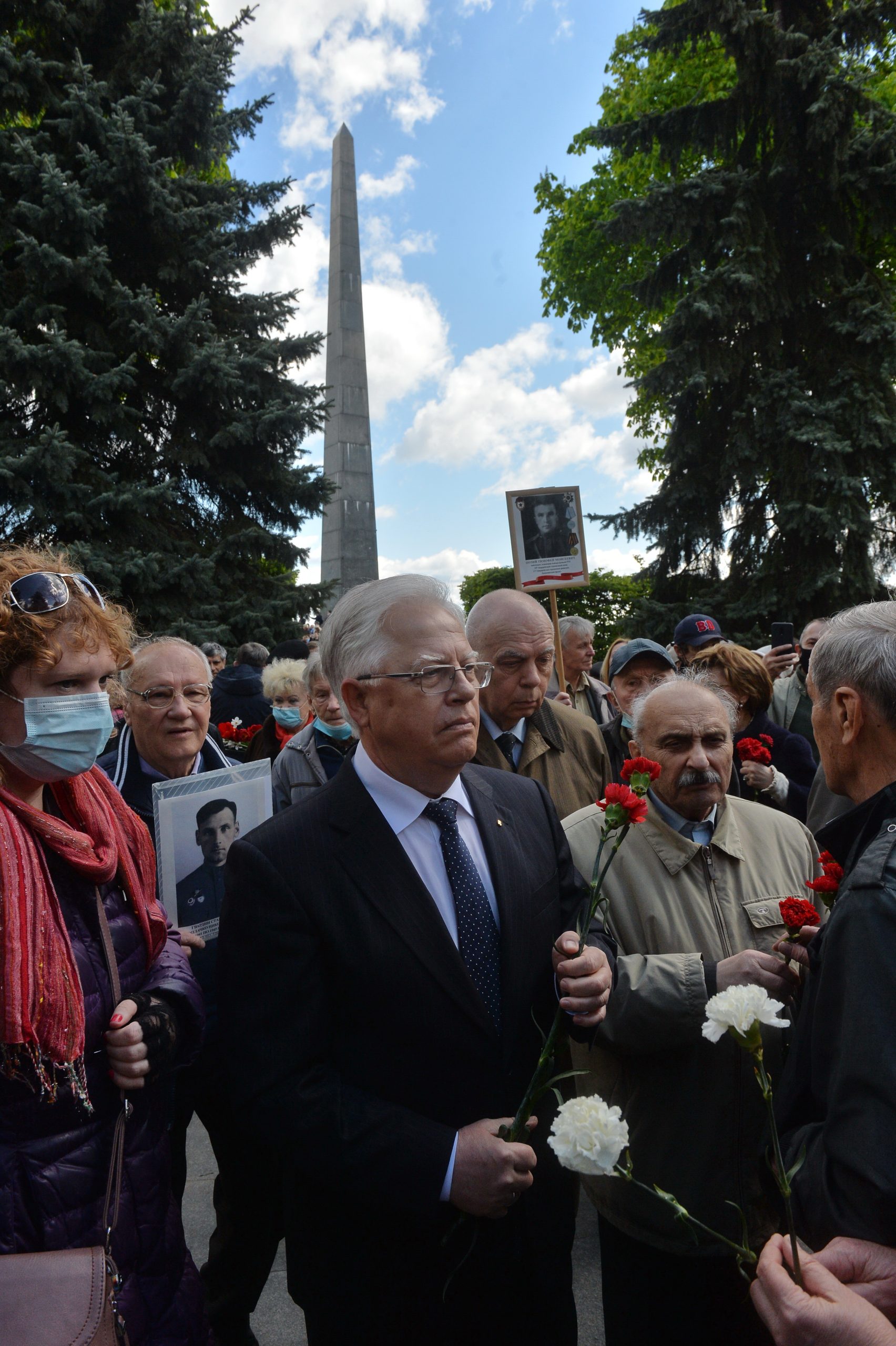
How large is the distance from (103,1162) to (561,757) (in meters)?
2.17

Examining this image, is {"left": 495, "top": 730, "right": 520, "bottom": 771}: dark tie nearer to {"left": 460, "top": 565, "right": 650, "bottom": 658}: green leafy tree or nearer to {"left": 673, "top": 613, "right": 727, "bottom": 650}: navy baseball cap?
{"left": 673, "top": 613, "right": 727, "bottom": 650}: navy baseball cap

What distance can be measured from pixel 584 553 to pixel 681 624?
790 millimetres

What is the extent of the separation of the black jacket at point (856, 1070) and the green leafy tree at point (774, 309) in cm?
1174

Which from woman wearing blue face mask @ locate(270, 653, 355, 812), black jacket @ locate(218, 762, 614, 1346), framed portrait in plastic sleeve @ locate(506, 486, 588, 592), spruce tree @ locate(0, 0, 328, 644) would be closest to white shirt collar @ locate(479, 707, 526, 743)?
woman wearing blue face mask @ locate(270, 653, 355, 812)

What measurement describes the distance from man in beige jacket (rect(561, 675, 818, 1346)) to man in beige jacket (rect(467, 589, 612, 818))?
3.24 feet

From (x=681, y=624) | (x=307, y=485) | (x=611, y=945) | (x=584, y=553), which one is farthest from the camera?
(x=307, y=485)

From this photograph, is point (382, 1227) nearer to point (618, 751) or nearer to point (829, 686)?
Result: point (829, 686)

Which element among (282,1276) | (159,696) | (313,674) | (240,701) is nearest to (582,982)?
(159,696)

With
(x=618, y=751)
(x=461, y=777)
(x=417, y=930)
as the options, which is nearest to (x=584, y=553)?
(x=618, y=751)

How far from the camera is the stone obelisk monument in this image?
14.5m

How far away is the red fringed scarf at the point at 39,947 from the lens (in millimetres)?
1575

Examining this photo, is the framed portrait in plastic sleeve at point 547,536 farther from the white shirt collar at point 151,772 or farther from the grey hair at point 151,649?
the white shirt collar at point 151,772

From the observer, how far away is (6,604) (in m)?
1.79

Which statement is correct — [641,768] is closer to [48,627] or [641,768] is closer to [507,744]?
[48,627]
